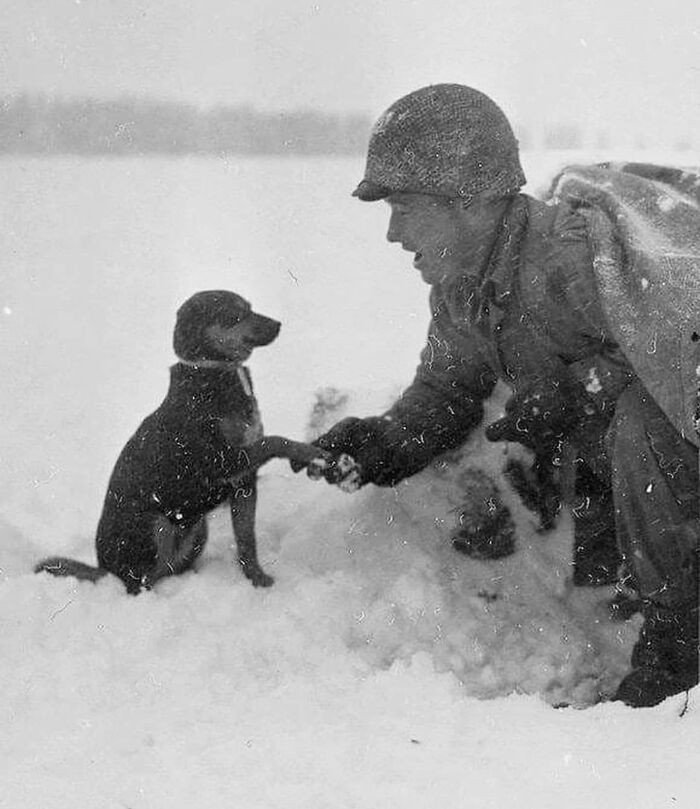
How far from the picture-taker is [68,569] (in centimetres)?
353

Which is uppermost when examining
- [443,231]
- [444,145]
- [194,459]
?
[444,145]

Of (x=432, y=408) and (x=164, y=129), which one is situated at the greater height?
(x=432, y=408)

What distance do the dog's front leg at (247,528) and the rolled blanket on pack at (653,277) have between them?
1.50m

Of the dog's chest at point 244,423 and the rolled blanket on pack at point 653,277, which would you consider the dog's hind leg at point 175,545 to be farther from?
the rolled blanket on pack at point 653,277

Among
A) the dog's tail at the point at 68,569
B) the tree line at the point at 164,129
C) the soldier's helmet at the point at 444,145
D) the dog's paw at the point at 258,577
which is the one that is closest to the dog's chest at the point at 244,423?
the dog's paw at the point at 258,577

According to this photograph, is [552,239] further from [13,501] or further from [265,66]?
[265,66]

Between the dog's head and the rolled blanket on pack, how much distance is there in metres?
1.26

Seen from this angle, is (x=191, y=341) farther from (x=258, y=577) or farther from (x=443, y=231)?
(x=443, y=231)

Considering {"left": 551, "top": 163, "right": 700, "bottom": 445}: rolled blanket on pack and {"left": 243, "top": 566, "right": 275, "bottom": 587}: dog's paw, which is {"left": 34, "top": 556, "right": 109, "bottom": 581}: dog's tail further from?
{"left": 551, "top": 163, "right": 700, "bottom": 445}: rolled blanket on pack

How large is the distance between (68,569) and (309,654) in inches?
39.5

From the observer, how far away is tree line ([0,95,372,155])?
13242 mm

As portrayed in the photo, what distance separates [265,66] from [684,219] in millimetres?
11122

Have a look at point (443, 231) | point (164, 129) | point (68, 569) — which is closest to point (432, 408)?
point (443, 231)

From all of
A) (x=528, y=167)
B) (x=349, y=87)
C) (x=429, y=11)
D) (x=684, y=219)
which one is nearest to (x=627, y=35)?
(x=528, y=167)
